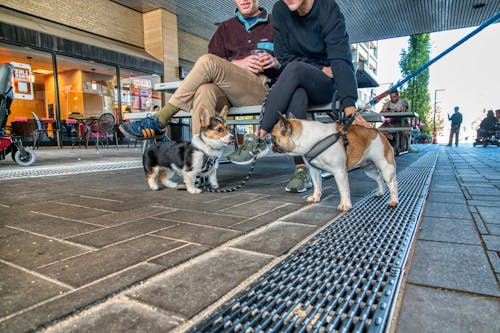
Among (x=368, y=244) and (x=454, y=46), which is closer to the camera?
(x=368, y=244)

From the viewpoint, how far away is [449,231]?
1576 mm

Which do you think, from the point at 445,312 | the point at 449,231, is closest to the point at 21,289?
the point at 445,312

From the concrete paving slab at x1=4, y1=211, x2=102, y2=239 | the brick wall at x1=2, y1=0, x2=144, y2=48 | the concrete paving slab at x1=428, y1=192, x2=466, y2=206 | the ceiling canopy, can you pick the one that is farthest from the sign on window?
the concrete paving slab at x1=428, y1=192, x2=466, y2=206

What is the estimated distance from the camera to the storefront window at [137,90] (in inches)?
516

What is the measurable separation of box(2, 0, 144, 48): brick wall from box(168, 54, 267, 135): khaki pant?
9923 mm

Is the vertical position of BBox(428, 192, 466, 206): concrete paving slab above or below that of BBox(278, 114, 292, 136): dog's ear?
below

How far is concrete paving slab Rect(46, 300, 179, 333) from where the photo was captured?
0.79m

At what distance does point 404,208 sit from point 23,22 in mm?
11796

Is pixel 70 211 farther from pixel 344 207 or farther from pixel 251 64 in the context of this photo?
pixel 251 64

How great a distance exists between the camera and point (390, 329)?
79cm

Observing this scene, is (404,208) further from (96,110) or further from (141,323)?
(96,110)

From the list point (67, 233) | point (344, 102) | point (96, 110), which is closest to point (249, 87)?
point (344, 102)

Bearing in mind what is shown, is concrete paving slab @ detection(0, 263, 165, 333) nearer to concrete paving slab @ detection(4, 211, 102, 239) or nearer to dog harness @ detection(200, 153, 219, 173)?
concrete paving slab @ detection(4, 211, 102, 239)

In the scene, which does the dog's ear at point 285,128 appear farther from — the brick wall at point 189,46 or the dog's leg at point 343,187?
the brick wall at point 189,46
